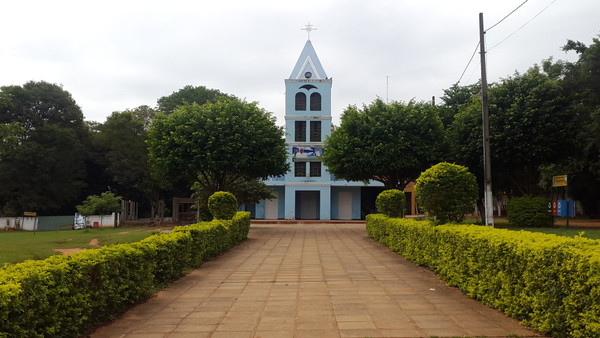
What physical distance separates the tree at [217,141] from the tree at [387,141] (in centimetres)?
336

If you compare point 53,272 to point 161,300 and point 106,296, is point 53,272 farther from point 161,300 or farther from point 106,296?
point 161,300

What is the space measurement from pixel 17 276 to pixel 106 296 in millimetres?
1749

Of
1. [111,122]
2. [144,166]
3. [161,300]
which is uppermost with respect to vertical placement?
[111,122]

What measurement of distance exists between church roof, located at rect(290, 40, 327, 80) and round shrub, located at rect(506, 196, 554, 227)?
18.9 meters

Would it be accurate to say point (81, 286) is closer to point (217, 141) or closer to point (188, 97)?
point (217, 141)

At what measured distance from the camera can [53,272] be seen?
4.64 meters

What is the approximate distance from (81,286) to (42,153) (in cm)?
3316

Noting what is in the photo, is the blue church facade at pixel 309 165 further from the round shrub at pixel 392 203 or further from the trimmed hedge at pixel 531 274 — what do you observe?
the trimmed hedge at pixel 531 274

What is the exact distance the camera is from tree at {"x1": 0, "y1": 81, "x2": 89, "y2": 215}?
33.8 m

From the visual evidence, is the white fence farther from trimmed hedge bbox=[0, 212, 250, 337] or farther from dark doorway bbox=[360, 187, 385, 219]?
trimmed hedge bbox=[0, 212, 250, 337]

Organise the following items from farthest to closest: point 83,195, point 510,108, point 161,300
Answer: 1. point 83,195
2. point 510,108
3. point 161,300

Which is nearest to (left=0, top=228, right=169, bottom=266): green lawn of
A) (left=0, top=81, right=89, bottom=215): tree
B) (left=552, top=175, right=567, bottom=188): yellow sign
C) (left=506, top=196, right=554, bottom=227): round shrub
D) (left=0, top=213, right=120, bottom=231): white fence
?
(left=0, top=213, right=120, bottom=231): white fence

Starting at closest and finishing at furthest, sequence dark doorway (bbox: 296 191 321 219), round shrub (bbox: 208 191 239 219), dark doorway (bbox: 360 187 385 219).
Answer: round shrub (bbox: 208 191 239 219) → dark doorway (bbox: 296 191 321 219) → dark doorway (bbox: 360 187 385 219)

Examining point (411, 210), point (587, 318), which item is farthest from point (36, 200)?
point (587, 318)
